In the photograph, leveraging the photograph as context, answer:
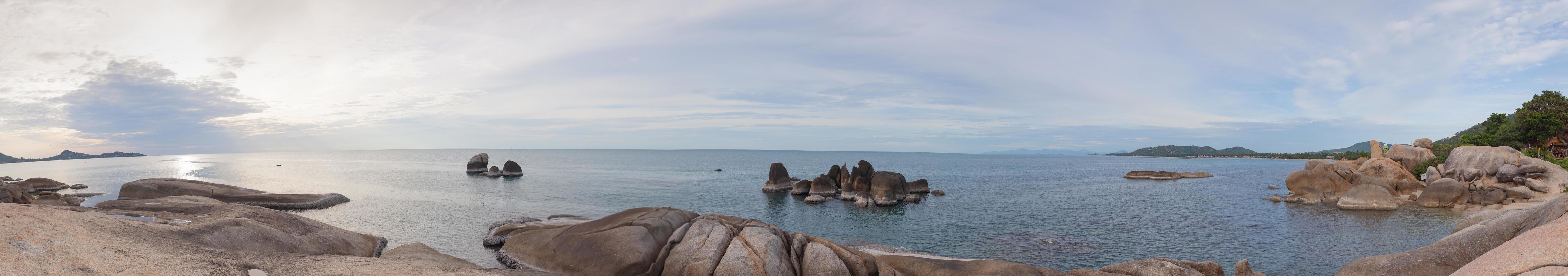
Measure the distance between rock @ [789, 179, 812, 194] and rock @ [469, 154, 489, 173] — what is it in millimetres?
55106

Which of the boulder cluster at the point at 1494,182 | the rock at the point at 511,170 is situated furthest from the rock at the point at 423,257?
the rock at the point at 511,170

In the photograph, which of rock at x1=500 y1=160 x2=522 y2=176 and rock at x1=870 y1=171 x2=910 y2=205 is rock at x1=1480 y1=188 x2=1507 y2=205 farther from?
rock at x1=500 y1=160 x2=522 y2=176

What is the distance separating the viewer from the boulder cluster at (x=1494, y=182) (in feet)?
121

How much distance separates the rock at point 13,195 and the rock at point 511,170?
161ft

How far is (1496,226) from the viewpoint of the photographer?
13734mm

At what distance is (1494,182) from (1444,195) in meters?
7.44

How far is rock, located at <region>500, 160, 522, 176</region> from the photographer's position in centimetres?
7975

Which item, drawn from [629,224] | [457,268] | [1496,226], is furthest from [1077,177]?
[457,268]

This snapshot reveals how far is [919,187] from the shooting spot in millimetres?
53969

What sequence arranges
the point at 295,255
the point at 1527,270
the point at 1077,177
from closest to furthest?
the point at 1527,270 → the point at 295,255 → the point at 1077,177

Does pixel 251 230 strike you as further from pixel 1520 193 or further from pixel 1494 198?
pixel 1520 193

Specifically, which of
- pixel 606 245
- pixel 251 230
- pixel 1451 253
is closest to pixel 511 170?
pixel 251 230

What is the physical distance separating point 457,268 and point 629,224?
20.5 feet

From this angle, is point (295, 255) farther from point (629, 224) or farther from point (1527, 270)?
point (1527, 270)
